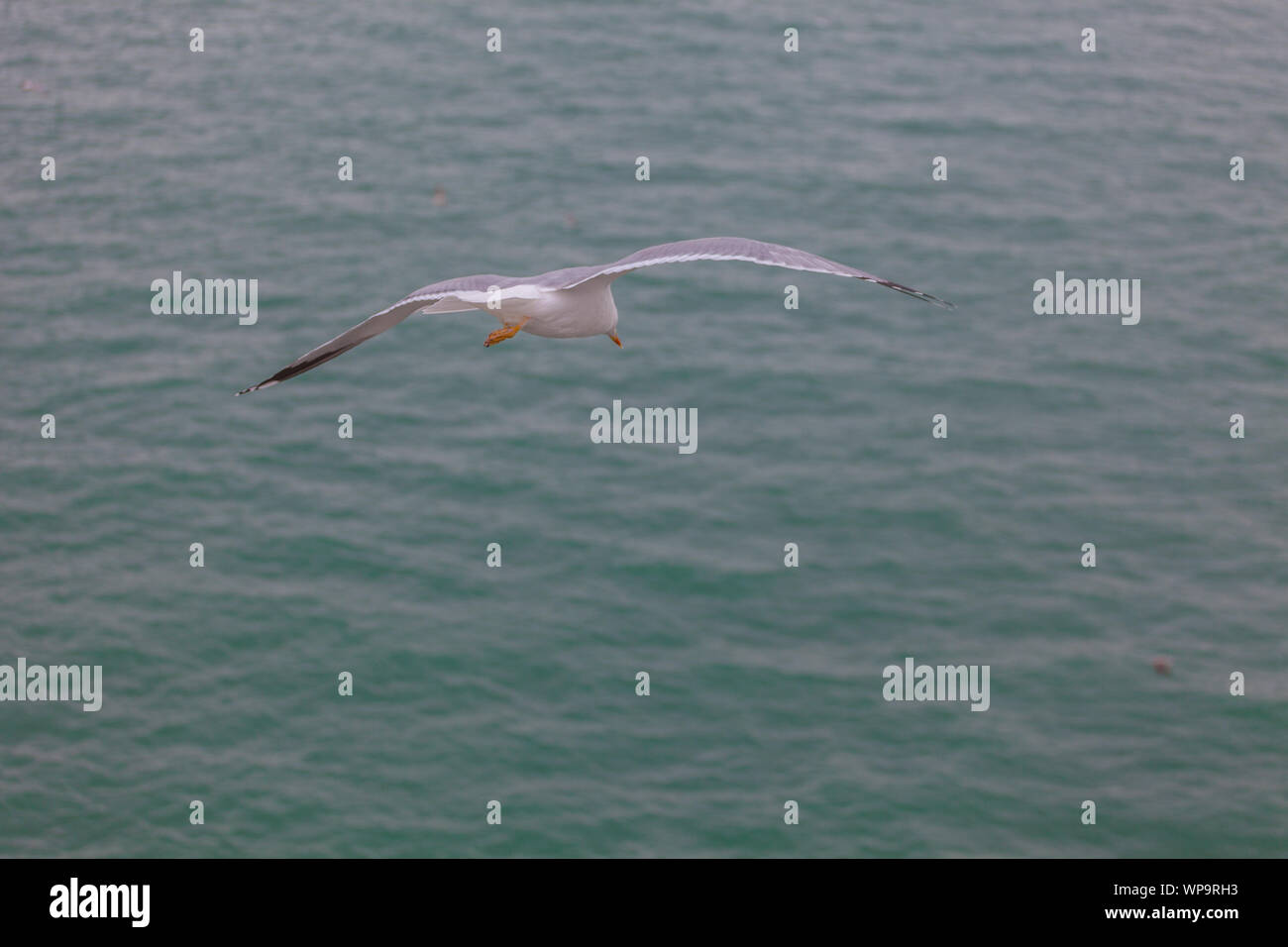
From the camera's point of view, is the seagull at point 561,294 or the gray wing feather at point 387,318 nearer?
the seagull at point 561,294

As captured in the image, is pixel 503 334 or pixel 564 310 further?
pixel 564 310

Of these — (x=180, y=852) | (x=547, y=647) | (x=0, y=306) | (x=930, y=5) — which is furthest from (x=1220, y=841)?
(x=0, y=306)

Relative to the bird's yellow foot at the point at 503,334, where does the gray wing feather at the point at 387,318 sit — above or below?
above

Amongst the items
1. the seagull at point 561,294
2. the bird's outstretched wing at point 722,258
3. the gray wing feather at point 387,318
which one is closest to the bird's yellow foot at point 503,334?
the seagull at point 561,294

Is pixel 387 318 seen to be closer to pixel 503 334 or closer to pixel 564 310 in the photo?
pixel 503 334

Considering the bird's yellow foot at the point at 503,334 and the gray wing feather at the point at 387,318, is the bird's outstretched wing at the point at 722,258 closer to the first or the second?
the bird's yellow foot at the point at 503,334

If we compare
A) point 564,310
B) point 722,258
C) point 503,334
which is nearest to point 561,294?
point 564,310

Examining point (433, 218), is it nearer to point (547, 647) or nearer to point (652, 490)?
point (652, 490)

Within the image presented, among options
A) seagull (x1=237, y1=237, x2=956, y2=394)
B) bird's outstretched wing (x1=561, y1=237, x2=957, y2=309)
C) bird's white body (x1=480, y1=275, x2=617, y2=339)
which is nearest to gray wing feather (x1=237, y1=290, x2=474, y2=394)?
seagull (x1=237, y1=237, x2=956, y2=394)
